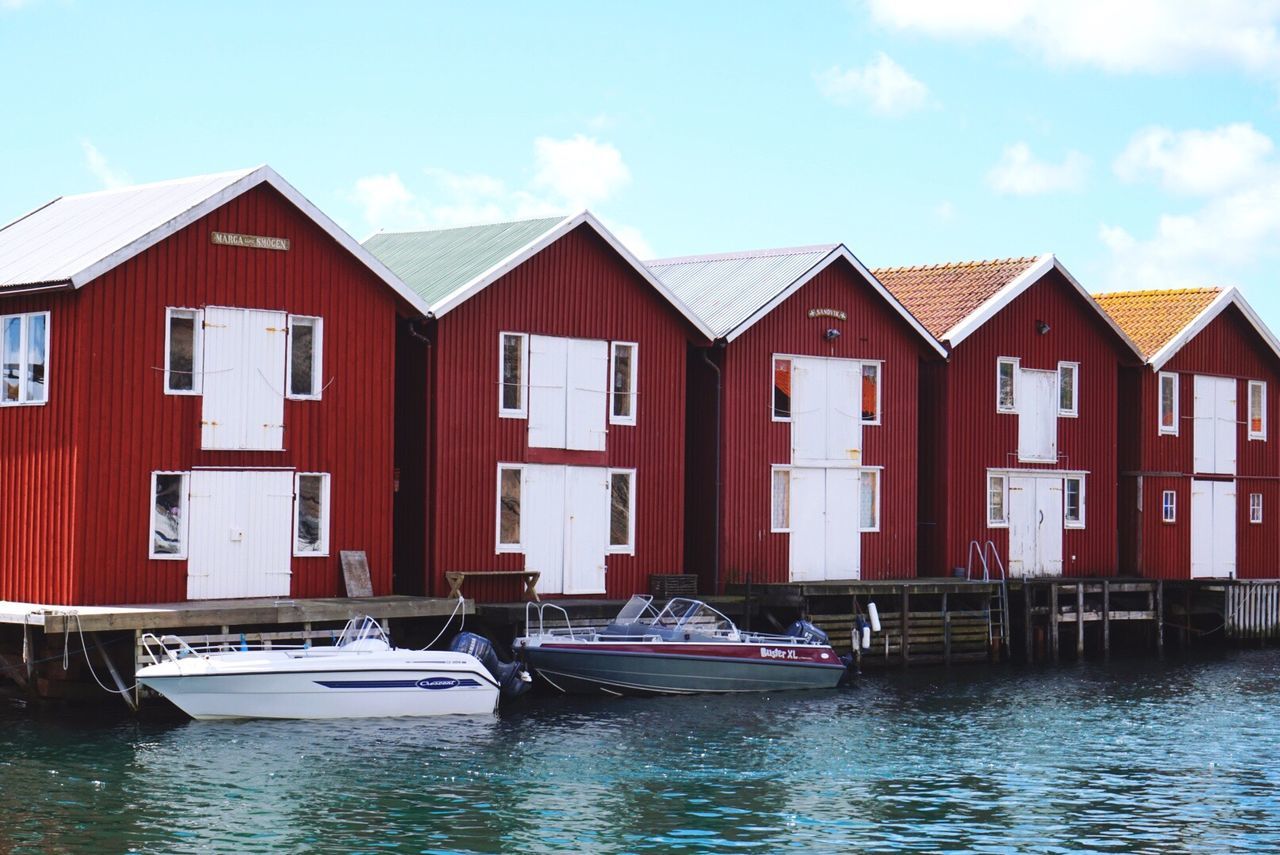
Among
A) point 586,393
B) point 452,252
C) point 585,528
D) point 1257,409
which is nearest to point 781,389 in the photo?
point 586,393

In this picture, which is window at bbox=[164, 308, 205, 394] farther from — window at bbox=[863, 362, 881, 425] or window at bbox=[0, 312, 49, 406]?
window at bbox=[863, 362, 881, 425]

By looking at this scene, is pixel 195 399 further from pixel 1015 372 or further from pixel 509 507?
pixel 1015 372

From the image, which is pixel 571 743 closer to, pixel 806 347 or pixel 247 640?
pixel 247 640

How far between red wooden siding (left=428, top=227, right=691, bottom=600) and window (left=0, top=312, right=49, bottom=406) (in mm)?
6625

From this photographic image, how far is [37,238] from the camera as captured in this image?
32.7 m

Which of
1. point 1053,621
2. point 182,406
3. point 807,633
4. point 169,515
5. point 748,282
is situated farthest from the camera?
point 1053,621

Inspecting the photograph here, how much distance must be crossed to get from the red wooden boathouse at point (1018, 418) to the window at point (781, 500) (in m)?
4.41

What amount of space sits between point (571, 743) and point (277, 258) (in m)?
9.38

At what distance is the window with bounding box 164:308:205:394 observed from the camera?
3023 centimetres

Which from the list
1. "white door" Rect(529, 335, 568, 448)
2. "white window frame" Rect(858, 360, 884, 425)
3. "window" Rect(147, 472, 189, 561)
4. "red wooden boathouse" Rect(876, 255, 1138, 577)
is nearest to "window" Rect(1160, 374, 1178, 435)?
"red wooden boathouse" Rect(876, 255, 1138, 577)

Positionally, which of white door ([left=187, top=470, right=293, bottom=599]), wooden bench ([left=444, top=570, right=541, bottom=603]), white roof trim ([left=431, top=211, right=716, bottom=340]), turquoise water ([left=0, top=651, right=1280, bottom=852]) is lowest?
turquoise water ([left=0, top=651, right=1280, bottom=852])

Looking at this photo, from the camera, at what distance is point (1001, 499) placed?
4306 centimetres

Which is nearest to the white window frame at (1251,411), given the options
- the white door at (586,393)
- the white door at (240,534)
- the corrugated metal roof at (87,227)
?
the white door at (586,393)

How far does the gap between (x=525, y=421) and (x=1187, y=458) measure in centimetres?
1936
